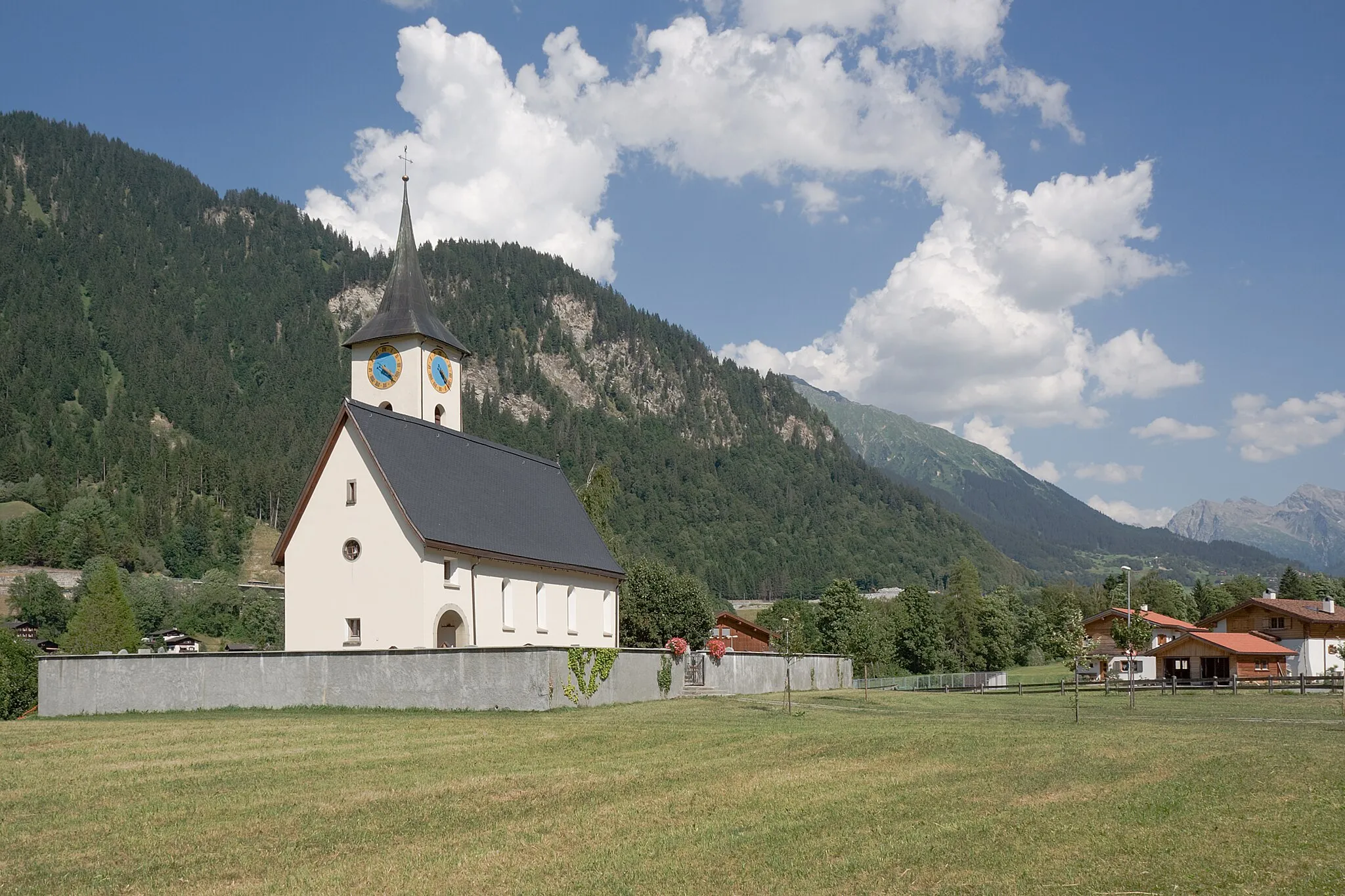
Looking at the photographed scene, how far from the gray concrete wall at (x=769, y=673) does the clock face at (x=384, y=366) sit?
68.6 ft

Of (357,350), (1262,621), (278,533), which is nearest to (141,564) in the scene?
(278,533)

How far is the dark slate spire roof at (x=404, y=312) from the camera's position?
177ft

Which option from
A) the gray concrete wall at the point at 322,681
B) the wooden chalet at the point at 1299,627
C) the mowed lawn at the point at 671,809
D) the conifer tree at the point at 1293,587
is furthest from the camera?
the conifer tree at the point at 1293,587

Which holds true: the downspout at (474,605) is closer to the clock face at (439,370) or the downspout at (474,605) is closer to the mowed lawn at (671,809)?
the clock face at (439,370)

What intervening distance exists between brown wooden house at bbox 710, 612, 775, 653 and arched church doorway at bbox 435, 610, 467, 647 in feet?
223

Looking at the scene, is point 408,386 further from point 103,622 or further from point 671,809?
point 103,622

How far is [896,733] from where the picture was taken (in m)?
24.5

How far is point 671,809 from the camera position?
15.4 meters

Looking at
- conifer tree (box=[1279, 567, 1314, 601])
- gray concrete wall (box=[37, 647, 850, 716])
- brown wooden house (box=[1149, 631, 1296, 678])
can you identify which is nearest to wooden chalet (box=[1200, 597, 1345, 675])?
brown wooden house (box=[1149, 631, 1296, 678])

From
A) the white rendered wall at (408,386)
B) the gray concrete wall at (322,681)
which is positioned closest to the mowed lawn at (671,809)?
the gray concrete wall at (322,681)

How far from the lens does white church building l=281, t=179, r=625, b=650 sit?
4044 centimetres

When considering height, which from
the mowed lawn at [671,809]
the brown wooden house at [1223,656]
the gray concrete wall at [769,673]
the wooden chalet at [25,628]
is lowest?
the brown wooden house at [1223,656]

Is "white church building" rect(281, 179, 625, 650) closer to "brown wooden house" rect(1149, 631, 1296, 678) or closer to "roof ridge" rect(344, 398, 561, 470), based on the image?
"roof ridge" rect(344, 398, 561, 470)

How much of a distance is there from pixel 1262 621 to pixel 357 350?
75.0m
